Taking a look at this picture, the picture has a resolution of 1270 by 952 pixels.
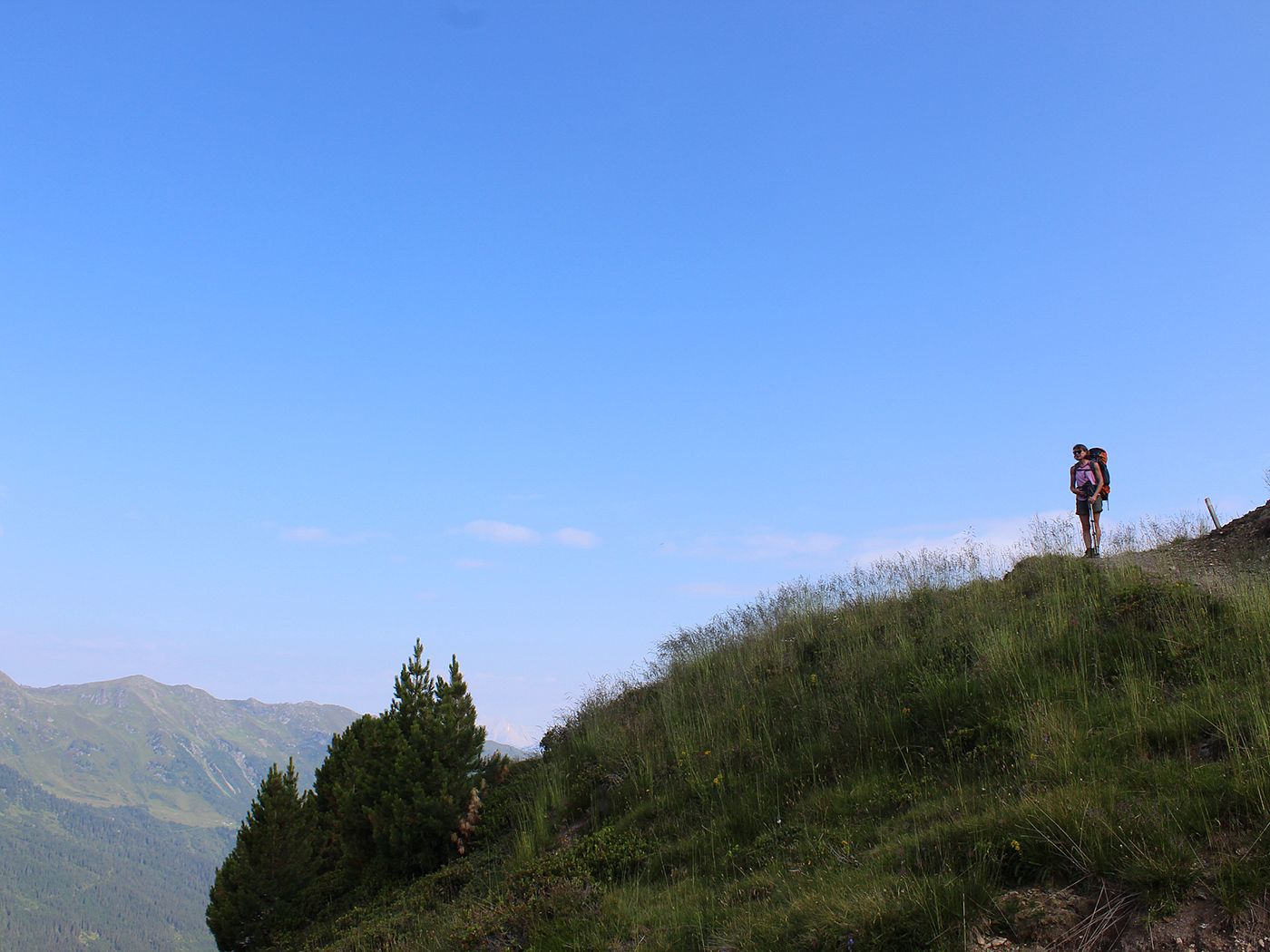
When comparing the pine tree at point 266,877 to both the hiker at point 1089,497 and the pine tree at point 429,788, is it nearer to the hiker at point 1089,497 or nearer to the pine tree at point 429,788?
the pine tree at point 429,788

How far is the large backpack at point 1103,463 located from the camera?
1355 cm

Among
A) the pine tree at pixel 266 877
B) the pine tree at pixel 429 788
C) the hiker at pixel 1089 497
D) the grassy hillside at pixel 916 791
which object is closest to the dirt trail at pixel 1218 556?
the grassy hillside at pixel 916 791

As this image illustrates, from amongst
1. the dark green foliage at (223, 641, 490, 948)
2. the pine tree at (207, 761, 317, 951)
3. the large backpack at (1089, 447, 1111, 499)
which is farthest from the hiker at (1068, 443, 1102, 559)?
the pine tree at (207, 761, 317, 951)

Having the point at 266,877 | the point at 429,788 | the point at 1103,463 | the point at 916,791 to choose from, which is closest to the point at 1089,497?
the point at 1103,463

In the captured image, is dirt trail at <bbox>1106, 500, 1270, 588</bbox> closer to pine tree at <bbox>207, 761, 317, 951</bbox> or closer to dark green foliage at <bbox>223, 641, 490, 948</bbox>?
dark green foliage at <bbox>223, 641, 490, 948</bbox>

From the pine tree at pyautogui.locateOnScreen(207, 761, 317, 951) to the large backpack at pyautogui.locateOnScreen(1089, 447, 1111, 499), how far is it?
15.0 metres

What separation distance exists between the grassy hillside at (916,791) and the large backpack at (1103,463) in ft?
6.99

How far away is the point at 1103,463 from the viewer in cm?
1368

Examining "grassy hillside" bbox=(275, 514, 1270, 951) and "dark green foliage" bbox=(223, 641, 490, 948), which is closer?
"grassy hillside" bbox=(275, 514, 1270, 951)

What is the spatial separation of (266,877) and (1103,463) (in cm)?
1591

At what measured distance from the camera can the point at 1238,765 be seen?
4.97 m

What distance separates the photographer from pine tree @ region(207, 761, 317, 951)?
46.1ft

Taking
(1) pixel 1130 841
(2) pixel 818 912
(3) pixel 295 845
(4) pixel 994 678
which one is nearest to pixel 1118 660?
(4) pixel 994 678

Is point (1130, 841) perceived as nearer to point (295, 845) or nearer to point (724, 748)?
point (724, 748)
